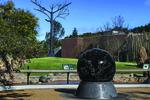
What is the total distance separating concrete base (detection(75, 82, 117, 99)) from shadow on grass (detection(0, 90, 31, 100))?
2.16m

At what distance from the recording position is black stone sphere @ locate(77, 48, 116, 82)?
1417 cm

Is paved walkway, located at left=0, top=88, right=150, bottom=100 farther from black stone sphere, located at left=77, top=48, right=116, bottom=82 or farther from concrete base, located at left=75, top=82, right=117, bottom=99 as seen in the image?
black stone sphere, located at left=77, top=48, right=116, bottom=82

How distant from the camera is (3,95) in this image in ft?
52.0

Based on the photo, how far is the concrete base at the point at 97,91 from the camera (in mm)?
14086

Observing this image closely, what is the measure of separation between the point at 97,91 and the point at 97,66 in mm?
726

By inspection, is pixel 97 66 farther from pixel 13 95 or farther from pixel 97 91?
pixel 13 95

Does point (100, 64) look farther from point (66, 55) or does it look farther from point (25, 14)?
point (66, 55)

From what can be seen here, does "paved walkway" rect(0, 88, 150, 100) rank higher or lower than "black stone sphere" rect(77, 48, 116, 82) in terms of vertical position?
lower

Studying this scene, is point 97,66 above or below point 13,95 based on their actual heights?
above

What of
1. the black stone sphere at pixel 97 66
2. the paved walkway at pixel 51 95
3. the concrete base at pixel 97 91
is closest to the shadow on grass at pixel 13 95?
the paved walkway at pixel 51 95

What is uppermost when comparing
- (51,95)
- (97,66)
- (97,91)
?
(97,66)

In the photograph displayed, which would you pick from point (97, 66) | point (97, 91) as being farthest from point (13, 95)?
point (97, 66)

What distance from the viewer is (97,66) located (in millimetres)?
14156

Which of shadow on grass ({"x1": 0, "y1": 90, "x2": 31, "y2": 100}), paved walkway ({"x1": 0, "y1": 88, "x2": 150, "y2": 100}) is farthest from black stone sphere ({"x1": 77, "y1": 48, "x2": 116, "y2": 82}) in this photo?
shadow on grass ({"x1": 0, "y1": 90, "x2": 31, "y2": 100})
